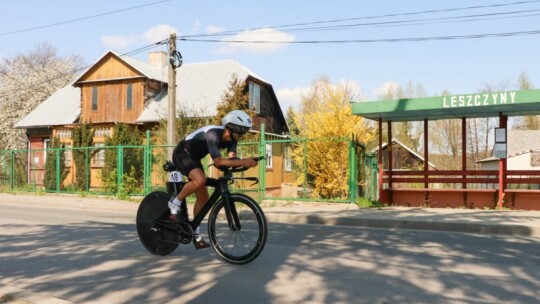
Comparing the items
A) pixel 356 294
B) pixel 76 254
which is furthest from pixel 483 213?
pixel 76 254

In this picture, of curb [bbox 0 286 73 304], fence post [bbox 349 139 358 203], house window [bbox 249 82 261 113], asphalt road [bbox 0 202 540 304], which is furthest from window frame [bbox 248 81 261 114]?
curb [bbox 0 286 73 304]

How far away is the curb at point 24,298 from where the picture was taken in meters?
4.14

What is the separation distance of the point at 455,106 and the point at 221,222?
364 inches

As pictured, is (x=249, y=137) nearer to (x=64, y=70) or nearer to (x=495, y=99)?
(x=495, y=99)

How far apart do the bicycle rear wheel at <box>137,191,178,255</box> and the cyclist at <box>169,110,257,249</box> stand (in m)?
0.28

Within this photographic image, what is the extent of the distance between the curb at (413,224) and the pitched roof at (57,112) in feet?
70.1

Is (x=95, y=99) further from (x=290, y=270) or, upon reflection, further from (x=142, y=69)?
(x=290, y=270)

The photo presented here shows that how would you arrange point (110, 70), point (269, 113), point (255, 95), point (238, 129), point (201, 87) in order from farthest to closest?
point (269, 113), point (255, 95), point (201, 87), point (110, 70), point (238, 129)

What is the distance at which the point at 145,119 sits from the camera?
87.0 ft

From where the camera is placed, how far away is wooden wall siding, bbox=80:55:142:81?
28.1 m

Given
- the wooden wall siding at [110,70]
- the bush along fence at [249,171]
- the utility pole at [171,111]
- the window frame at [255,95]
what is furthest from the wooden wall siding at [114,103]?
the utility pole at [171,111]

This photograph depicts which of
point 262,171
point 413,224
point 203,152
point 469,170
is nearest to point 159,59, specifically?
point 262,171

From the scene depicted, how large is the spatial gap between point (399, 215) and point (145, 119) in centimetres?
1815

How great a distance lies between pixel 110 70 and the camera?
28.5 m
